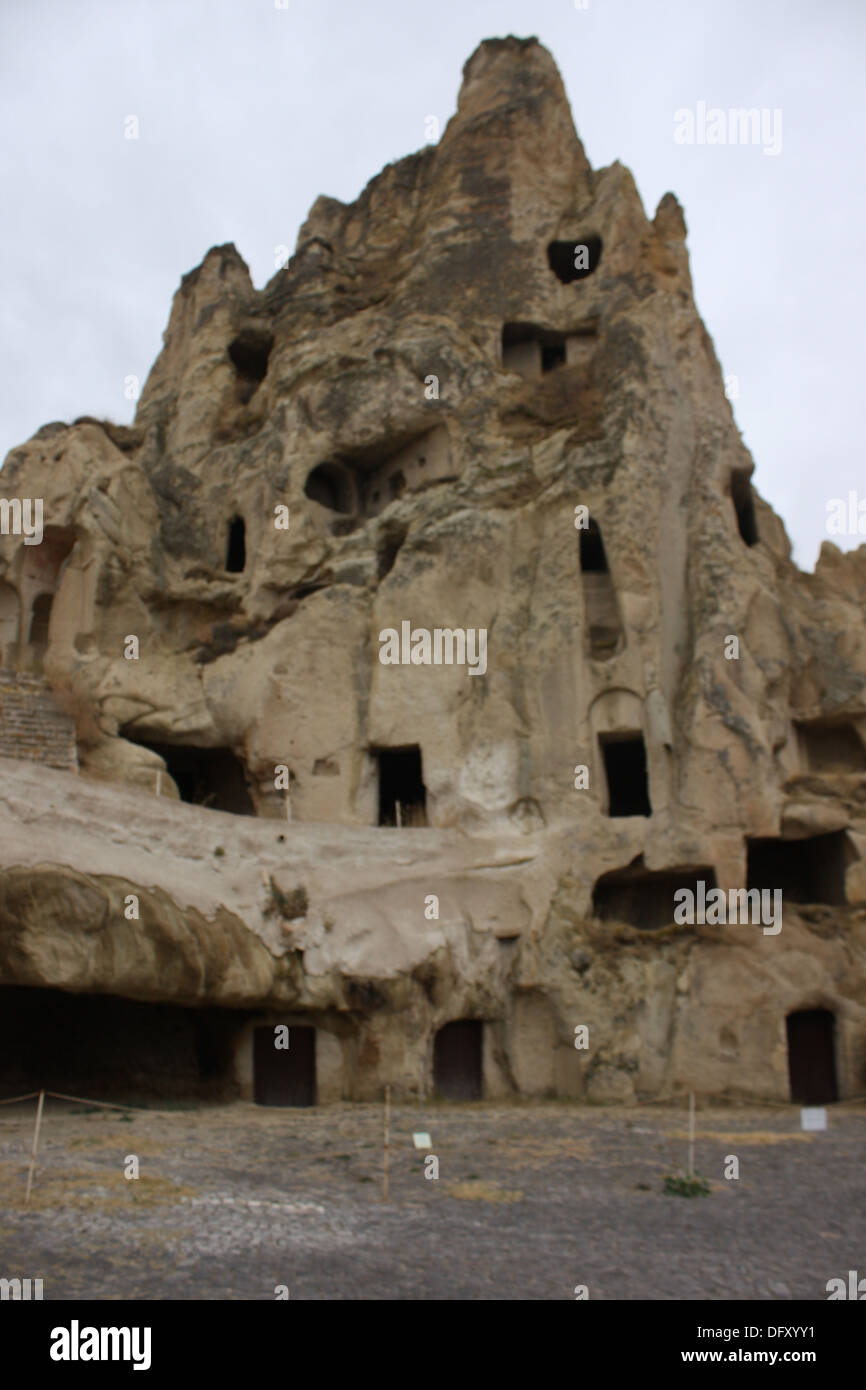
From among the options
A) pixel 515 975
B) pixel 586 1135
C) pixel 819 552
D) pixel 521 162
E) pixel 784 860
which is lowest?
pixel 586 1135

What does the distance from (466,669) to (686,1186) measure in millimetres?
11567

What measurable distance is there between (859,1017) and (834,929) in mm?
1377

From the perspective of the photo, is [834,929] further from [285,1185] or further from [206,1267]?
[206,1267]

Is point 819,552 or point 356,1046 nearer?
point 356,1046

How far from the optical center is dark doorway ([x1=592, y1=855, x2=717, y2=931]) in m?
19.3

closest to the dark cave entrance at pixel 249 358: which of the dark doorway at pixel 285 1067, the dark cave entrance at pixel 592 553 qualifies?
the dark cave entrance at pixel 592 553

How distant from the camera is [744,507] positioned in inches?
909

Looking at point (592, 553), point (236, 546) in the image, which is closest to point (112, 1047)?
point (236, 546)

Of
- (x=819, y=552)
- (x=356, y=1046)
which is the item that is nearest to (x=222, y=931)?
(x=356, y=1046)

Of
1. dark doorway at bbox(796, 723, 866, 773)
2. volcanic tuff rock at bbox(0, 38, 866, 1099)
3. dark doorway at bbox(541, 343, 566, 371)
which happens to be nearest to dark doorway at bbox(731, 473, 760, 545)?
volcanic tuff rock at bbox(0, 38, 866, 1099)

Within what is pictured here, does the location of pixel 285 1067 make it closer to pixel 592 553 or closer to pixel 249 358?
pixel 592 553

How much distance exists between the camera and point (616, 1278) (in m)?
7.24

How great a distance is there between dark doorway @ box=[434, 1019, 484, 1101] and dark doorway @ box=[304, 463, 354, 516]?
11.8 m

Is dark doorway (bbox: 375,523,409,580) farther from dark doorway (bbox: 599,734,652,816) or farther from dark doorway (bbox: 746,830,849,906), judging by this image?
dark doorway (bbox: 746,830,849,906)
